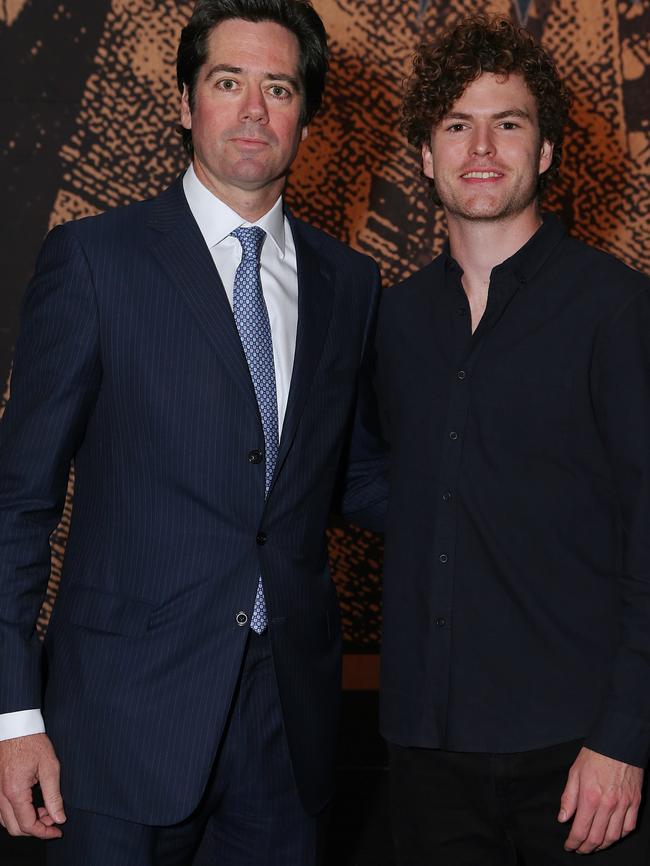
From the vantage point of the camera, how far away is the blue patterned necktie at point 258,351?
176 centimetres

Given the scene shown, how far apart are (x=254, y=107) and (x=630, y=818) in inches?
49.8

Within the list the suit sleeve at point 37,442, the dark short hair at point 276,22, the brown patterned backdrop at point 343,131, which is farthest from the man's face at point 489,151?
the brown patterned backdrop at point 343,131

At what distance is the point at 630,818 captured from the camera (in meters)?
1.68

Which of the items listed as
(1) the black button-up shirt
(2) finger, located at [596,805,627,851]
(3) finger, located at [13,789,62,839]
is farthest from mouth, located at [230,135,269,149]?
(2) finger, located at [596,805,627,851]

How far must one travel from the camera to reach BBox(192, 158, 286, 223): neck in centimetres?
187

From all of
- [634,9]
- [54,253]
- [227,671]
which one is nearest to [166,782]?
[227,671]

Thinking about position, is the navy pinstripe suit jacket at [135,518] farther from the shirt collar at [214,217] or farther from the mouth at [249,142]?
the mouth at [249,142]

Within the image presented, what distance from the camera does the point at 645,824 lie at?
176 centimetres

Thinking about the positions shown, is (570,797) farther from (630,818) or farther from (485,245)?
(485,245)

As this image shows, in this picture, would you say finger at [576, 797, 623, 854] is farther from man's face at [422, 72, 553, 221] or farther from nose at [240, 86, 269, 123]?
nose at [240, 86, 269, 123]

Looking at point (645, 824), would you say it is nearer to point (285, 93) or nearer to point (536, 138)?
point (536, 138)

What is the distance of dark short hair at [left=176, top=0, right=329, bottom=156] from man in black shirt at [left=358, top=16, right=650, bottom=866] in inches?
12.2

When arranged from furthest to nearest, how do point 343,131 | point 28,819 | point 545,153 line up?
1. point 343,131
2. point 545,153
3. point 28,819

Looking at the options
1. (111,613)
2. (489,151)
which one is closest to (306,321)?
(489,151)
